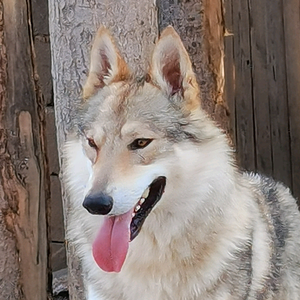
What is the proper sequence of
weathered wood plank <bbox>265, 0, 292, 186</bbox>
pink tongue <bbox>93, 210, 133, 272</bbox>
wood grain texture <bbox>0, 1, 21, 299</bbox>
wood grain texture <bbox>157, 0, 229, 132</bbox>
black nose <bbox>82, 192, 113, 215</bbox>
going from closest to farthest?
black nose <bbox>82, 192, 113, 215</bbox>, pink tongue <bbox>93, 210, 133, 272</bbox>, wood grain texture <bbox>0, 1, 21, 299</bbox>, wood grain texture <bbox>157, 0, 229, 132</bbox>, weathered wood plank <bbox>265, 0, 292, 186</bbox>

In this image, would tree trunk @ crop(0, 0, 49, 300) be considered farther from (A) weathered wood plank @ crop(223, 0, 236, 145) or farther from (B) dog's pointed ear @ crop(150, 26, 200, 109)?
(A) weathered wood plank @ crop(223, 0, 236, 145)

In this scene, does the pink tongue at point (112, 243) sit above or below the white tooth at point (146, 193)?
below

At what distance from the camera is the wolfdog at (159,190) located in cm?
305

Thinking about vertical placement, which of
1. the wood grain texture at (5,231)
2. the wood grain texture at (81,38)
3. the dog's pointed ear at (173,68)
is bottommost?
the wood grain texture at (5,231)

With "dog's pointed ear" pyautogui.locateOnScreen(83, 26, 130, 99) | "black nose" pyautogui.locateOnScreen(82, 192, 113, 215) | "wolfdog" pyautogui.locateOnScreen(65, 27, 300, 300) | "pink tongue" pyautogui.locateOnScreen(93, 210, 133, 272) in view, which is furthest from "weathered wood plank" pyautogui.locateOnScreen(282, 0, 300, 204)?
"black nose" pyautogui.locateOnScreen(82, 192, 113, 215)

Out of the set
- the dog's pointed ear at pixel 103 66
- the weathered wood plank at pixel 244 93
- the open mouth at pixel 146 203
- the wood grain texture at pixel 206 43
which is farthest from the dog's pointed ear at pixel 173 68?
the weathered wood plank at pixel 244 93

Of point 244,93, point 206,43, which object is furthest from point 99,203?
point 244,93

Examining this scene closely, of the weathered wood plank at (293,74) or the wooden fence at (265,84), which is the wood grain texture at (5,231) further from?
the weathered wood plank at (293,74)

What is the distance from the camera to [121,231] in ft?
9.92

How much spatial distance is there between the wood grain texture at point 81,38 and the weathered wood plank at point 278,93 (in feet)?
7.09

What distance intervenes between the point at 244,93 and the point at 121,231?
11.2 ft

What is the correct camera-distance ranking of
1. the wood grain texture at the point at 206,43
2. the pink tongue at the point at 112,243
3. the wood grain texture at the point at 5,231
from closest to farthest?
the pink tongue at the point at 112,243 → the wood grain texture at the point at 5,231 → the wood grain texture at the point at 206,43

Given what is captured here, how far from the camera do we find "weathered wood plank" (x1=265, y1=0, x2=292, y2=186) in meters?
6.05

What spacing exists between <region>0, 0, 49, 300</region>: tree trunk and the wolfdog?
0.72m
